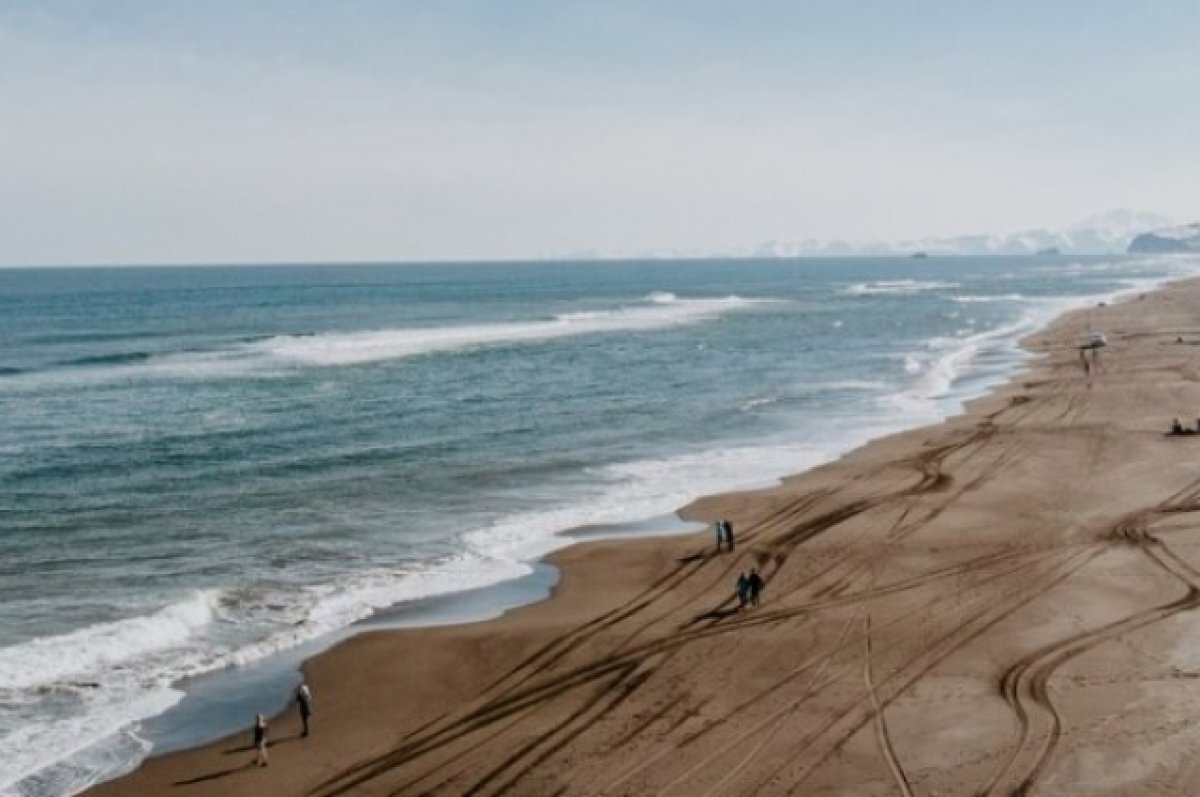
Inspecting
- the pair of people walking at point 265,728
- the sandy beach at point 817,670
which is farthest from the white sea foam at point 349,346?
the pair of people walking at point 265,728

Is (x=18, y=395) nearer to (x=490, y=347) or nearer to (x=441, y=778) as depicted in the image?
(x=490, y=347)

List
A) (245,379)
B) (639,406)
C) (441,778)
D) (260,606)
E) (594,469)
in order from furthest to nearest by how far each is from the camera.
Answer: (245,379) < (639,406) < (594,469) < (260,606) < (441,778)

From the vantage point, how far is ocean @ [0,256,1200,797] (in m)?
24.9

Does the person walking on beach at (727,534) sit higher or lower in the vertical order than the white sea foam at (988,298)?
lower

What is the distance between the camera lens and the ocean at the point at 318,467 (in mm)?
24875

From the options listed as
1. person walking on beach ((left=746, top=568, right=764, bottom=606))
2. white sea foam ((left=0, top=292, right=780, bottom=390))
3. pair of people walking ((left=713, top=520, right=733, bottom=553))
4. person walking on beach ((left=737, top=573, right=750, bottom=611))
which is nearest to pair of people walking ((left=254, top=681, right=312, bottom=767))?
person walking on beach ((left=737, top=573, right=750, bottom=611))

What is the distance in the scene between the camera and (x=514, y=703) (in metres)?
21.9

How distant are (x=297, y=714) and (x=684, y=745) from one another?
26.3 ft

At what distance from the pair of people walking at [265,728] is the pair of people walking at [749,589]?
1048cm

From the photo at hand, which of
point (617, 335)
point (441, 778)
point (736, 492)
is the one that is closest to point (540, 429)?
point (736, 492)

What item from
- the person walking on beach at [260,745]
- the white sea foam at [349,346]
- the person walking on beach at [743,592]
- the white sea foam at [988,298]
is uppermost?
the white sea foam at [988,298]

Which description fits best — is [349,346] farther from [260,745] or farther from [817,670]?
[817,670]

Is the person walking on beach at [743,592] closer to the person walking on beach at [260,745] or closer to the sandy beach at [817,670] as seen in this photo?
the sandy beach at [817,670]

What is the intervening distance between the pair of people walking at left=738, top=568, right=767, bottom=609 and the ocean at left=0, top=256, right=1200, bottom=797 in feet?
22.8
